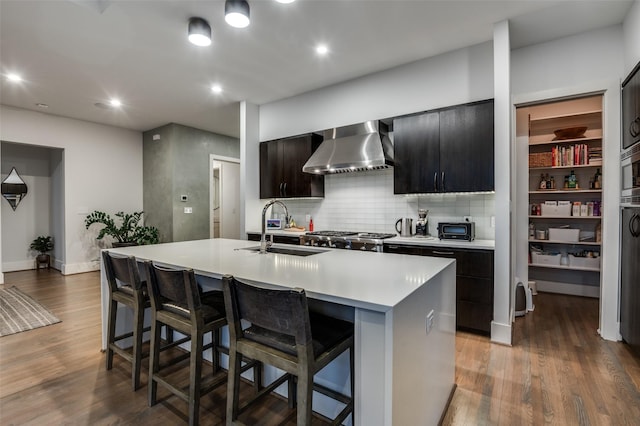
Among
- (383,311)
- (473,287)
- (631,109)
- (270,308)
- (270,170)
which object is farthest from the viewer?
(270,170)

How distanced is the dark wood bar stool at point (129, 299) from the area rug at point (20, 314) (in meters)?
1.58

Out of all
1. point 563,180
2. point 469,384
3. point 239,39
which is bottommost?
point 469,384

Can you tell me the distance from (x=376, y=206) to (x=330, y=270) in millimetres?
2422

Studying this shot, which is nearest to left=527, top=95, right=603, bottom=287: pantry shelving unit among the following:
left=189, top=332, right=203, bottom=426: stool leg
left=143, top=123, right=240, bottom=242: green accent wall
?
left=189, top=332, right=203, bottom=426: stool leg

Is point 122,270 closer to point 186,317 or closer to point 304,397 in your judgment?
point 186,317

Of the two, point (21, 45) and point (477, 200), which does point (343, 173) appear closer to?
point (477, 200)

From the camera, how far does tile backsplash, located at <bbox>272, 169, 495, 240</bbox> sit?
3334 millimetres

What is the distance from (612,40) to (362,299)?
3.43 m

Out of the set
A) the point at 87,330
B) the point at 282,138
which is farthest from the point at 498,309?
the point at 87,330

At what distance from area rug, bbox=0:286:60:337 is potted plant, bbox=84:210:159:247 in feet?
5.21

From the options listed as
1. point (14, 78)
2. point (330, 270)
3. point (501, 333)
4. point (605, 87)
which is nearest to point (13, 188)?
point (14, 78)

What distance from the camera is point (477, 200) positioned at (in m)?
3.32

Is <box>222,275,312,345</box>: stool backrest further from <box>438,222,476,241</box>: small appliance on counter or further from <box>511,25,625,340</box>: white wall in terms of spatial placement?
<box>511,25,625,340</box>: white wall

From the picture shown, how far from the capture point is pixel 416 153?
336 cm
